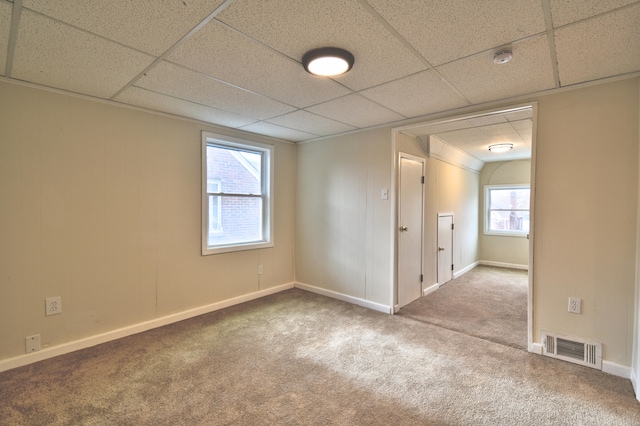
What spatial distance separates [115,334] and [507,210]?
22.9 feet

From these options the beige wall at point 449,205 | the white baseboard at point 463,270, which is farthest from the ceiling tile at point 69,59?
the white baseboard at point 463,270

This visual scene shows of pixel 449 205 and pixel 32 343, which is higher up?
pixel 449 205

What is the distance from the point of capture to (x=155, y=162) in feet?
10.3

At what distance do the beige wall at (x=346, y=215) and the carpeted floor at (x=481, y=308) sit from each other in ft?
2.15

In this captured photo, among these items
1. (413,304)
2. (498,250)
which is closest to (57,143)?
(413,304)

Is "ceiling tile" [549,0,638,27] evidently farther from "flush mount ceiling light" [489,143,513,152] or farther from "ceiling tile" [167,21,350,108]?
"flush mount ceiling light" [489,143,513,152]

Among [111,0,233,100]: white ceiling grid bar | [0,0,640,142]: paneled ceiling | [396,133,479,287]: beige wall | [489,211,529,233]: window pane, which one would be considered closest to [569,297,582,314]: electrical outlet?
[0,0,640,142]: paneled ceiling

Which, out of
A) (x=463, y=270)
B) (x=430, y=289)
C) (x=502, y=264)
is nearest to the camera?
(x=430, y=289)

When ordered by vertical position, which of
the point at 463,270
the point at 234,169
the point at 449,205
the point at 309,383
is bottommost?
the point at 309,383

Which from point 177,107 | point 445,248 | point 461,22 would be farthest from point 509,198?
point 177,107

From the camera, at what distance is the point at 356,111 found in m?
3.04

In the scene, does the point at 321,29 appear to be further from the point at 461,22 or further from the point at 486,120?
the point at 486,120

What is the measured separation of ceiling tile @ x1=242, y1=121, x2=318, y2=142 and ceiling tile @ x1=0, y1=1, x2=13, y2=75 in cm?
206

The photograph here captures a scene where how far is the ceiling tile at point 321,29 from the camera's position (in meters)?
1.44
